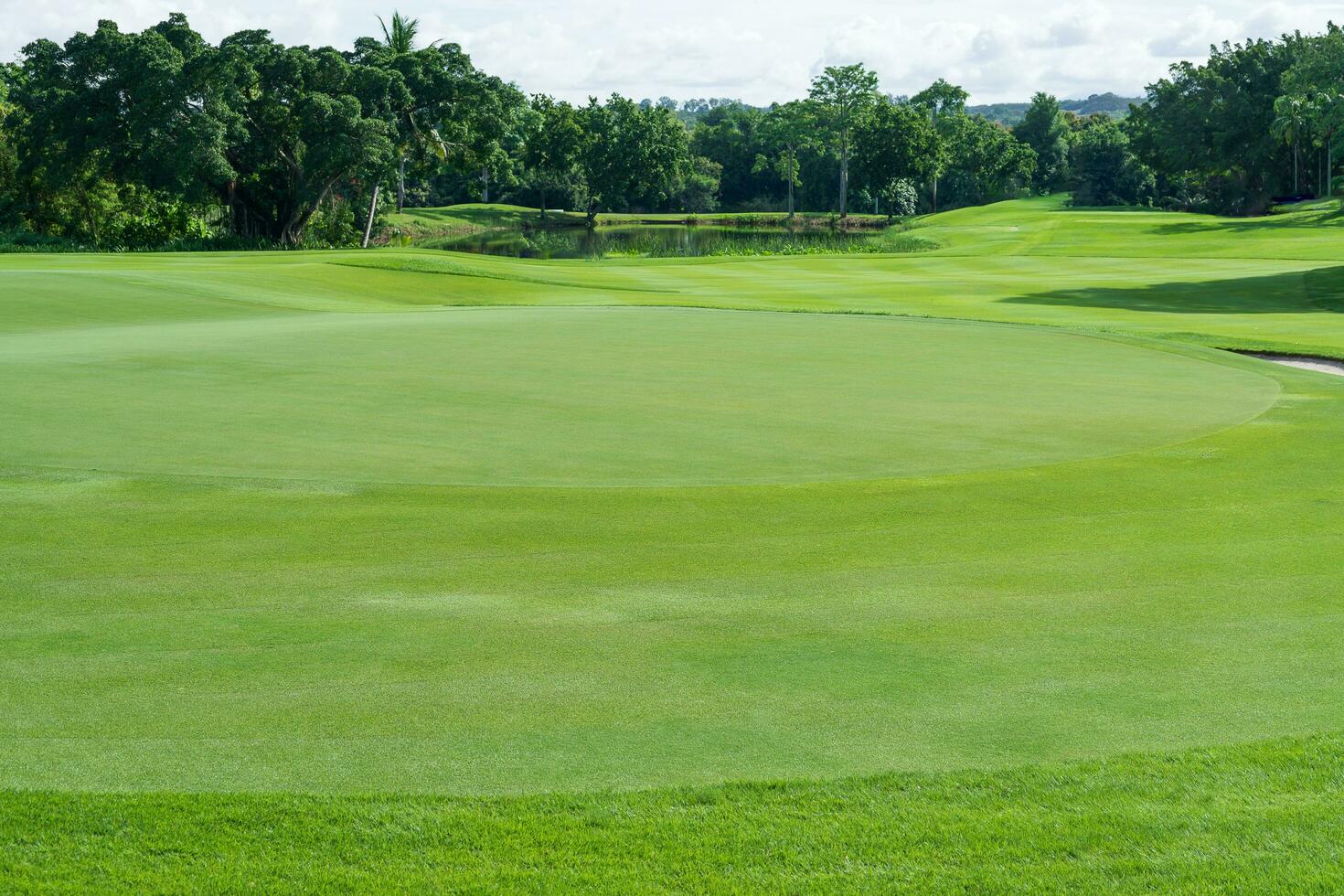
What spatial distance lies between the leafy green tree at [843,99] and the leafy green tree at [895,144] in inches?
112

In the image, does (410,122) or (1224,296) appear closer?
(1224,296)

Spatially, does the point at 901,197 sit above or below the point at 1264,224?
above

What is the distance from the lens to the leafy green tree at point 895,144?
359 feet

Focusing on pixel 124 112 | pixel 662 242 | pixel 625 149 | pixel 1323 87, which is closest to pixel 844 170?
pixel 625 149

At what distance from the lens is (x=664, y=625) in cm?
647

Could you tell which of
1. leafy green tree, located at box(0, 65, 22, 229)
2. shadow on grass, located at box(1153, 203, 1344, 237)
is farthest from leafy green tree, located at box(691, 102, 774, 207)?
leafy green tree, located at box(0, 65, 22, 229)

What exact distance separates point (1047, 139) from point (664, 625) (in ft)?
429

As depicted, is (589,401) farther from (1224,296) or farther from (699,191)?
(699,191)

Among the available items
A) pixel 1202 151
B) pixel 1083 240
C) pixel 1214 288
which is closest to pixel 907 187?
pixel 1202 151

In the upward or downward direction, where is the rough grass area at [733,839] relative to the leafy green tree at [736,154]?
downward

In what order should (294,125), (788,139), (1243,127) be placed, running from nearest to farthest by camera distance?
(294,125), (1243,127), (788,139)

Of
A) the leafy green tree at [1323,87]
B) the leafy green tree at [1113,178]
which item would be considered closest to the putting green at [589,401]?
the leafy green tree at [1323,87]

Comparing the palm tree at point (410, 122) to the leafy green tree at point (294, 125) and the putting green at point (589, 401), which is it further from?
the putting green at point (589, 401)

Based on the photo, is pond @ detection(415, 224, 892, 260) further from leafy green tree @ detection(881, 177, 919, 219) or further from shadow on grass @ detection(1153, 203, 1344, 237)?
shadow on grass @ detection(1153, 203, 1344, 237)
